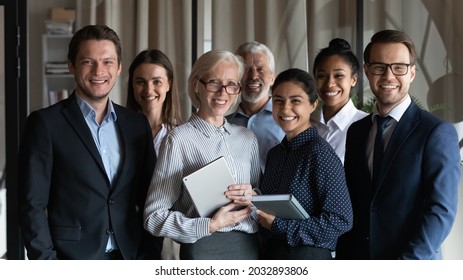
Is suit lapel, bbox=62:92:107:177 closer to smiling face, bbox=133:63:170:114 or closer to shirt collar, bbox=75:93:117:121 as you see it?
shirt collar, bbox=75:93:117:121

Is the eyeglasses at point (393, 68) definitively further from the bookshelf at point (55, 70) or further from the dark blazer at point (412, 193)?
the bookshelf at point (55, 70)

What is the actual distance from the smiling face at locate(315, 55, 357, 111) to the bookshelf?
2918mm

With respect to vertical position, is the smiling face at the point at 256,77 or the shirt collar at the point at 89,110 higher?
the smiling face at the point at 256,77

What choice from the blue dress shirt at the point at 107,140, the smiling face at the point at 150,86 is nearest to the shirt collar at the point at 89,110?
Answer: the blue dress shirt at the point at 107,140

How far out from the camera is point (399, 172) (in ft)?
8.86

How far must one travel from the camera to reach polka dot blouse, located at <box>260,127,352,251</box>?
2.72m

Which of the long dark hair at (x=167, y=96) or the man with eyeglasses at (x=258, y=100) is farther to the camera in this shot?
the long dark hair at (x=167, y=96)

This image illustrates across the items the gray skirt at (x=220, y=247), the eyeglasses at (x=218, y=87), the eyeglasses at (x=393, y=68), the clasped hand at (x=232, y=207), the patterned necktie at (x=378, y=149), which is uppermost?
the eyeglasses at (x=393, y=68)

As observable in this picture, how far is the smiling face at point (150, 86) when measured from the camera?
374 cm

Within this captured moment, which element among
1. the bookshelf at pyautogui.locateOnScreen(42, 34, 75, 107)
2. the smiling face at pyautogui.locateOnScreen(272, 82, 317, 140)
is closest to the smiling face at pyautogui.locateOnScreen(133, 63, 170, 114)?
the smiling face at pyautogui.locateOnScreen(272, 82, 317, 140)

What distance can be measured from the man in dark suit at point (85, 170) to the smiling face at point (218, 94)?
1.06ft

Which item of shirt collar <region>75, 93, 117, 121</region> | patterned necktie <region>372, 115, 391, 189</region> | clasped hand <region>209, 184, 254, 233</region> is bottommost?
clasped hand <region>209, 184, 254, 233</region>

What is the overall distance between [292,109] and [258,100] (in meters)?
0.81

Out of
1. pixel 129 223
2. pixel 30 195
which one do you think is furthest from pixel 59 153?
pixel 129 223
